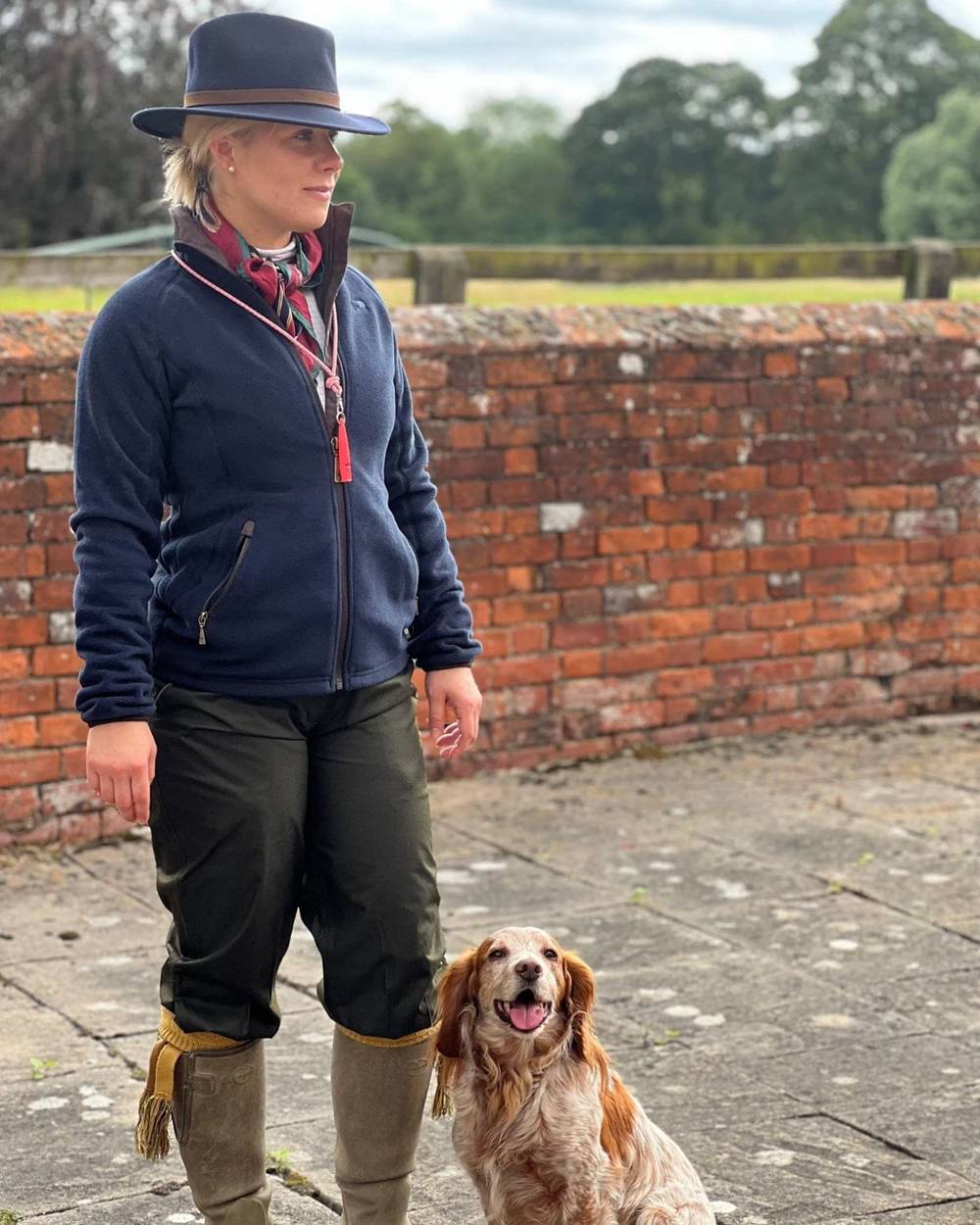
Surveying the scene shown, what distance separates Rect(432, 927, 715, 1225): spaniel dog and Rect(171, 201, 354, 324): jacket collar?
1.13 metres

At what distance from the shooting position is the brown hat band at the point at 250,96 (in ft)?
10.4

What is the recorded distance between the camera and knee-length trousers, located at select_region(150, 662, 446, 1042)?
315 centimetres

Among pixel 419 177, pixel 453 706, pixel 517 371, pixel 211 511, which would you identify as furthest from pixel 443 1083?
pixel 419 177

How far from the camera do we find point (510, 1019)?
3121mm

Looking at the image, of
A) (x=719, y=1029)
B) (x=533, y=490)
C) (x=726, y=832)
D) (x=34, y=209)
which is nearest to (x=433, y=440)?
(x=533, y=490)

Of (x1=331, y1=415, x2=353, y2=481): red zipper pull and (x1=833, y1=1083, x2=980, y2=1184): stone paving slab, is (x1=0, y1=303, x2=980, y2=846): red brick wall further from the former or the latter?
(x1=331, y1=415, x2=353, y2=481): red zipper pull

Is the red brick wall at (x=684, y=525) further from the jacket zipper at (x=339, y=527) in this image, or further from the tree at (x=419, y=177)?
the tree at (x=419, y=177)

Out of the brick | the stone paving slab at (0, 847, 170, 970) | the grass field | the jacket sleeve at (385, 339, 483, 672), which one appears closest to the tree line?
the grass field

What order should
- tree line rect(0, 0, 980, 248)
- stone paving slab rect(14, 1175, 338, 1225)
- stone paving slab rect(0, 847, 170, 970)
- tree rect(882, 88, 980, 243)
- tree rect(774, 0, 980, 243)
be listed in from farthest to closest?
tree rect(774, 0, 980, 243), tree line rect(0, 0, 980, 248), tree rect(882, 88, 980, 243), stone paving slab rect(0, 847, 170, 970), stone paving slab rect(14, 1175, 338, 1225)

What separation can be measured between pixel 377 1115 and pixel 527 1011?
0.42 metres

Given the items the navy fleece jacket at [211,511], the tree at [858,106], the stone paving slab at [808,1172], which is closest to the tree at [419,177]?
the tree at [858,106]

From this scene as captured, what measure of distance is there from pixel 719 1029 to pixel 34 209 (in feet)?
137

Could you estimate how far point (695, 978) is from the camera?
16.8 ft

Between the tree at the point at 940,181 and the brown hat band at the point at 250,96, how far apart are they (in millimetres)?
62844
